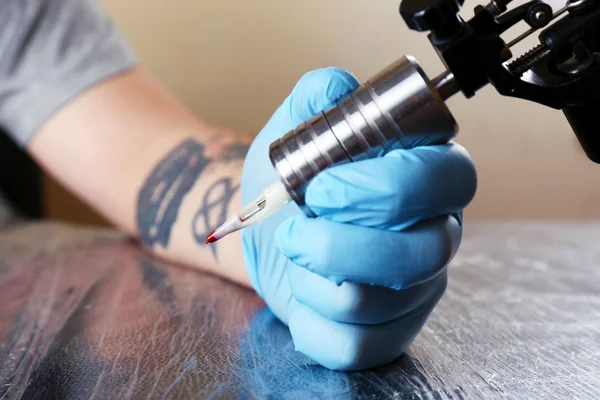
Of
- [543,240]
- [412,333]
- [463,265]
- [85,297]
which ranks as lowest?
[543,240]

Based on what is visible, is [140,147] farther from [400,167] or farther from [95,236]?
[400,167]

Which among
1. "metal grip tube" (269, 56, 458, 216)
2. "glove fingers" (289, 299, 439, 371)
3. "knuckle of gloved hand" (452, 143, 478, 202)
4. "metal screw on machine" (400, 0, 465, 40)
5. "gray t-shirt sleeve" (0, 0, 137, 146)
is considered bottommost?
"glove fingers" (289, 299, 439, 371)

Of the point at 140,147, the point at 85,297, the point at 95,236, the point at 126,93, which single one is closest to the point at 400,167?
the point at 85,297

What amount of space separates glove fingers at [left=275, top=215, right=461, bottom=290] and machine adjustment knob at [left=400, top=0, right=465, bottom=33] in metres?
0.16

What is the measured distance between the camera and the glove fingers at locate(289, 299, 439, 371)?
505mm

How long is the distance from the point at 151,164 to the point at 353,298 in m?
0.65

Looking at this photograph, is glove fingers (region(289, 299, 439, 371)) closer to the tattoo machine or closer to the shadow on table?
the shadow on table

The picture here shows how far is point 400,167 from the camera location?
45 centimetres

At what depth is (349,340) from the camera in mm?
503

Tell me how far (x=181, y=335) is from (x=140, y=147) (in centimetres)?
55

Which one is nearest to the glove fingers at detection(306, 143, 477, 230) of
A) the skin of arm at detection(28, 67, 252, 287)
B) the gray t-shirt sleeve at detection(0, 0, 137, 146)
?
the skin of arm at detection(28, 67, 252, 287)

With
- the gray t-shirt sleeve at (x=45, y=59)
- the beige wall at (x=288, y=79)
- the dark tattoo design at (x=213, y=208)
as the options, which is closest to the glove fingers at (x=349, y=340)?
the dark tattoo design at (x=213, y=208)

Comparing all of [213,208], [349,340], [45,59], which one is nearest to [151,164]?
[213,208]

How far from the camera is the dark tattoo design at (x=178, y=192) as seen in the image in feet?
2.96
